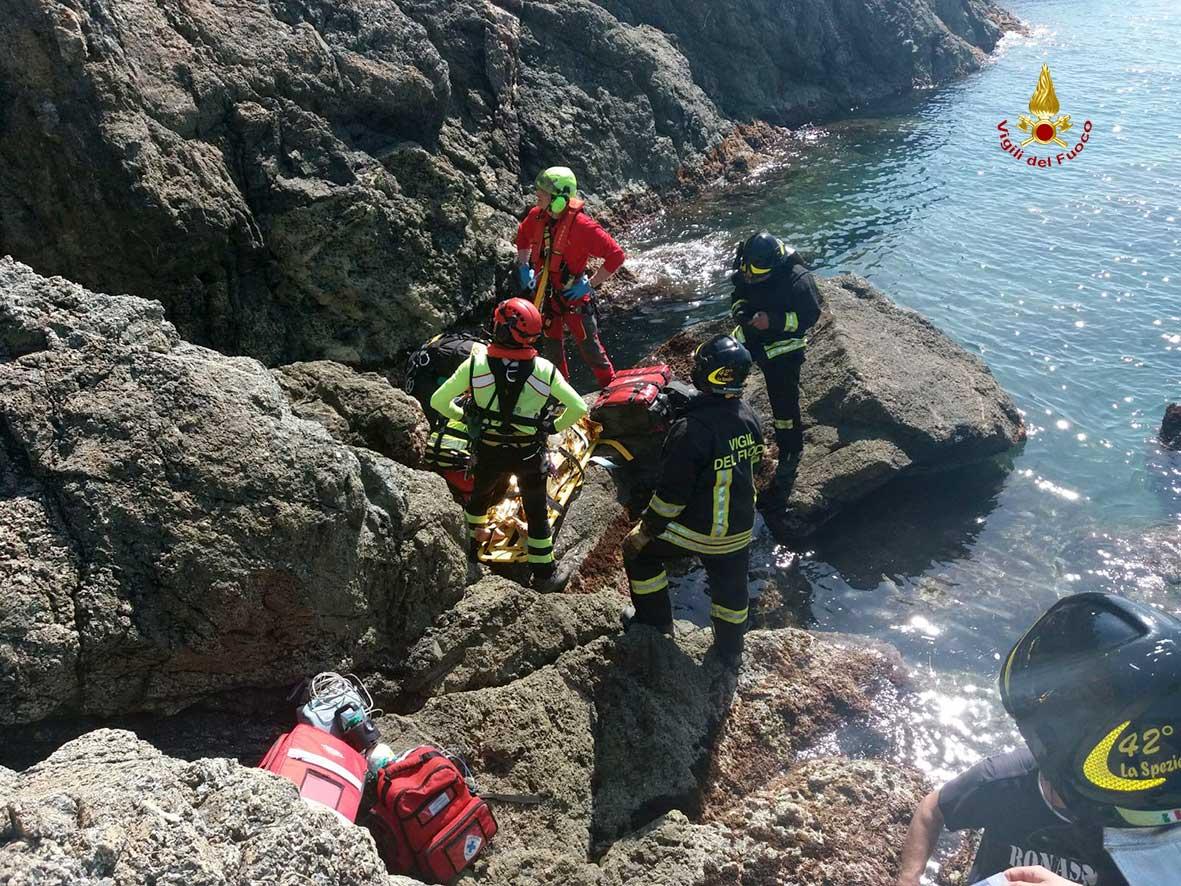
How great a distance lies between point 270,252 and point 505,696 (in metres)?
7.66

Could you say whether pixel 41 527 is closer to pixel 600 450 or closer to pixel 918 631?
pixel 600 450

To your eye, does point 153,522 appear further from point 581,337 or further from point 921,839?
point 581,337

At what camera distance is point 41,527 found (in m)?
4.08

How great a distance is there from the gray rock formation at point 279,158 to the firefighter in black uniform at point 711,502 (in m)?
6.10

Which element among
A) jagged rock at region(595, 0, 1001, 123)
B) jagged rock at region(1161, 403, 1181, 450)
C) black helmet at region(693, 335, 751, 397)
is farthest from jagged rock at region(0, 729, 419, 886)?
jagged rock at region(595, 0, 1001, 123)

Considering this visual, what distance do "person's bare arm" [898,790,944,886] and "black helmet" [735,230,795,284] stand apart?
5.93m

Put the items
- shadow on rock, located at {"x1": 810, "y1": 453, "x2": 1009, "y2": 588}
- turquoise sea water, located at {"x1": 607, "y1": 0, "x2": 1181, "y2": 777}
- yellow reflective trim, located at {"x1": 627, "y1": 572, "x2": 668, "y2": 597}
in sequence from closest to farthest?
yellow reflective trim, located at {"x1": 627, "y1": 572, "x2": 668, "y2": 597}
turquoise sea water, located at {"x1": 607, "y1": 0, "x2": 1181, "y2": 777}
shadow on rock, located at {"x1": 810, "y1": 453, "x2": 1009, "y2": 588}

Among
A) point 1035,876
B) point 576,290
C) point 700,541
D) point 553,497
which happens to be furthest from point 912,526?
point 1035,876

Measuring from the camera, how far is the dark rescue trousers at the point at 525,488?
22.9ft

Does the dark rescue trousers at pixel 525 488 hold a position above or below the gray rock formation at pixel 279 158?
below

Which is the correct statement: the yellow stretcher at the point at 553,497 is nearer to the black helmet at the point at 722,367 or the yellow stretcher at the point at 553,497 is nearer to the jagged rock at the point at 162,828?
the black helmet at the point at 722,367

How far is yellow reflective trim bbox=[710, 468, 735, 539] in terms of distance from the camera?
6277 millimetres

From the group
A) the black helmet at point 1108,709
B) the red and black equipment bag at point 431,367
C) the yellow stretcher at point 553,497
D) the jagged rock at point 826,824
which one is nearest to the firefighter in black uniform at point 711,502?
the jagged rock at point 826,824

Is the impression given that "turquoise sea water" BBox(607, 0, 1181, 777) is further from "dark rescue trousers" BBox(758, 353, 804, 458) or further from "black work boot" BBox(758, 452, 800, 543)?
"dark rescue trousers" BBox(758, 353, 804, 458)
